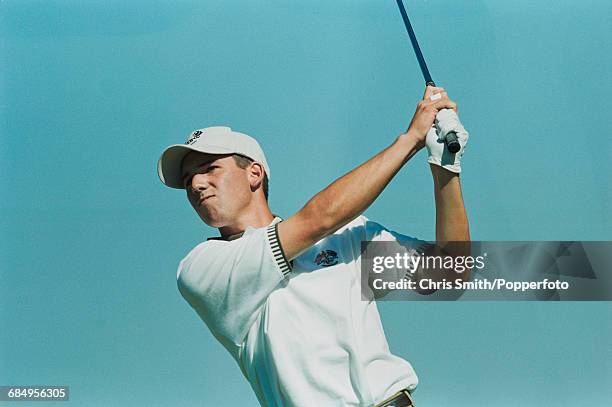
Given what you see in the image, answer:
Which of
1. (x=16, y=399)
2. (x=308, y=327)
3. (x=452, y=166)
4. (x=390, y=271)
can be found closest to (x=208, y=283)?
(x=308, y=327)

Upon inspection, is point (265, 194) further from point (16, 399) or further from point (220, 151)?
point (16, 399)

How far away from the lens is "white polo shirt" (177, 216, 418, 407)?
136 centimetres

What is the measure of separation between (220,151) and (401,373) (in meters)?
0.46

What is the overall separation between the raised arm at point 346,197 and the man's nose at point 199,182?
7.9 inches

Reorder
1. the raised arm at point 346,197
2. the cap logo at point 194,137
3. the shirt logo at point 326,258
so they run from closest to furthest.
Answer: the raised arm at point 346,197 → the shirt logo at point 326,258 → the cap logo at point 194,137

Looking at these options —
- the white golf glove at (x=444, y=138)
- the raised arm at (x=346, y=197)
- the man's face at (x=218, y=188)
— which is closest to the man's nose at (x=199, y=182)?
the man's face at (x=218, y=188)

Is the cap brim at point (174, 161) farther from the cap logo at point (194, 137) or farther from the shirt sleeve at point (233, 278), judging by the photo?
the shirt sleeve at point (233, 278)

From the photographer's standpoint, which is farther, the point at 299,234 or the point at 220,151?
the point at 220,151

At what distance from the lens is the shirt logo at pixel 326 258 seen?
1.46 meters

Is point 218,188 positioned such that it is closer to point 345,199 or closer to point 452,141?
point 345,199

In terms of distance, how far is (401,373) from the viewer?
1.40 m

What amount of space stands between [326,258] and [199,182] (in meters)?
0.25

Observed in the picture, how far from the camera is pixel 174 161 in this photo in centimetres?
159

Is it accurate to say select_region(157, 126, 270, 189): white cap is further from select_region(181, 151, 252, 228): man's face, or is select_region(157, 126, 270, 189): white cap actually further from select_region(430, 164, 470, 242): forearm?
select_region(430, 164, 470, 242): forearm
